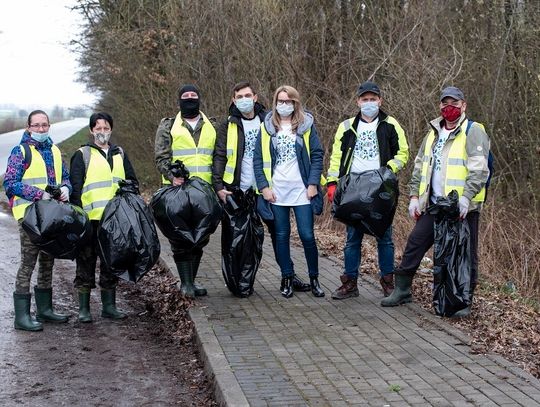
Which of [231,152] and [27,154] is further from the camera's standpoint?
[231,152]

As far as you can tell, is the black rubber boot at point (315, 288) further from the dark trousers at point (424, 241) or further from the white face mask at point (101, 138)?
the white face mask at point (101, 138)

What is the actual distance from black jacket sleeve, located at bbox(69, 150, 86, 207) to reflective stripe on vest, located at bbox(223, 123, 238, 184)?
1.32 metres

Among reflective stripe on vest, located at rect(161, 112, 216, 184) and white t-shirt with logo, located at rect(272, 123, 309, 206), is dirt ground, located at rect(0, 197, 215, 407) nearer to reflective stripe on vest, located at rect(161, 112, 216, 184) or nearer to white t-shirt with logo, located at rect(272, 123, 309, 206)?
reflective stripe on vest, located at rect(161, 112, 216, 184)

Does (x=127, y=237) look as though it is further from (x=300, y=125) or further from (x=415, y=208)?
(x=415, y=208)

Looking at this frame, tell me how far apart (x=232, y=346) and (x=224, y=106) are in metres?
10.2

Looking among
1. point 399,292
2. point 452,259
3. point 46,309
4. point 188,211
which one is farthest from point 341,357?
point 46,309

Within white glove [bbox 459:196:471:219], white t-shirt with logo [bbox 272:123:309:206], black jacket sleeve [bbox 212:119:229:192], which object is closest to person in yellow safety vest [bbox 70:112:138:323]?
black jacket sleeve [bbox 212:119:229:192]

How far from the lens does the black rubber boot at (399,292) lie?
24.4 feet

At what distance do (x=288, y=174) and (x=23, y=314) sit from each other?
266 centimetres

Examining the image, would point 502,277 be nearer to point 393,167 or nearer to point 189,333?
point 393,167

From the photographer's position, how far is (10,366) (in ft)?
20.5

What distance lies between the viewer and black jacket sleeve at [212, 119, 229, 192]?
7703mm

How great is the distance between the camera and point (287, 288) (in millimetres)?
7898

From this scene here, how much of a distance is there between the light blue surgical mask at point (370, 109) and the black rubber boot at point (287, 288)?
68.6 inches
